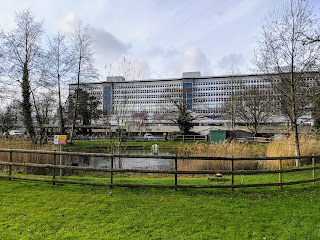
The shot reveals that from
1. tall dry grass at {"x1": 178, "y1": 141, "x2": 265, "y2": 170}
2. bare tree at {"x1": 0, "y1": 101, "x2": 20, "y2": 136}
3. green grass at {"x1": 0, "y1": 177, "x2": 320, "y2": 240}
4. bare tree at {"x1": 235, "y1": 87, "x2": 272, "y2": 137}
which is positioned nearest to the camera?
green grass at {"x1": 0, "y1": 177, "x2": 320, "y2": 240}

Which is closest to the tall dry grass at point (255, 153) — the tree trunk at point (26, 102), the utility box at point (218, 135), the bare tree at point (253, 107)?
the tree trunk at point (26, 102)

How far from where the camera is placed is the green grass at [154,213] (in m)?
5.15

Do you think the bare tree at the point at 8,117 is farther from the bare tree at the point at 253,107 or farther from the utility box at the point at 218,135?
the bare tree at the point at 253,107

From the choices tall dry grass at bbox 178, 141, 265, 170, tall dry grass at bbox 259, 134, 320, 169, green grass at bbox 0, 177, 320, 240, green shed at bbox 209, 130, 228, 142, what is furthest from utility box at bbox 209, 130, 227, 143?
green grass at bbox 0, 177, 320, 240

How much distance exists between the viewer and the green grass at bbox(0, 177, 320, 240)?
16.9 ft

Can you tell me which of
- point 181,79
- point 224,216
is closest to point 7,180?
point 224,216

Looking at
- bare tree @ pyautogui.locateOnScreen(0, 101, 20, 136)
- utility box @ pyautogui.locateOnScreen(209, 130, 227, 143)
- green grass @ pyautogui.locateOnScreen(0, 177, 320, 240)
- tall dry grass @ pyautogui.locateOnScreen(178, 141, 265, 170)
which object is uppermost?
bare tree @ pyautogui.locateOnScreen(0, 101, 20, 136)

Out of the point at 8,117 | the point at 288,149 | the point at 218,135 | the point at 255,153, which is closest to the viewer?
the point at 288,149

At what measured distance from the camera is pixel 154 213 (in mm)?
6258

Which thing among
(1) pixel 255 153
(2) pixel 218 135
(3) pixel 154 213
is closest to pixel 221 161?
(1) pixel 255 153

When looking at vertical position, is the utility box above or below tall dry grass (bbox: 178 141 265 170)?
above

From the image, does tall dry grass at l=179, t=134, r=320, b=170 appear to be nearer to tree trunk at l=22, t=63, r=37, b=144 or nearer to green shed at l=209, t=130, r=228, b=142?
tree trunk at l=22, t=63, r=37, b=144

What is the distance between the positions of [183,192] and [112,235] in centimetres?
346

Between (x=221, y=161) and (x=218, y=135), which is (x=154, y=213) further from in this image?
(x=218, y=135)
